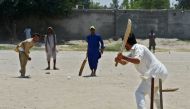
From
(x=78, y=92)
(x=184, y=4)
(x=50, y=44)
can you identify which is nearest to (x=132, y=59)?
(x=78, y=92)

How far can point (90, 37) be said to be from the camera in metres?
21.1

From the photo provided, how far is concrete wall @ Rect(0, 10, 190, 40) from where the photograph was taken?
5497 centimetres

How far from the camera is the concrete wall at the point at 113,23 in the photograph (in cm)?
5497

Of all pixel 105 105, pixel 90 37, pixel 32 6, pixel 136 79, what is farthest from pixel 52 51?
pixel 32 6

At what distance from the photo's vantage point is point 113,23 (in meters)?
55.2

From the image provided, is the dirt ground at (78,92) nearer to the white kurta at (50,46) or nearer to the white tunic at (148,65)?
the white tunic at (148,65)

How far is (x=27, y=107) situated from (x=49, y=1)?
132ft

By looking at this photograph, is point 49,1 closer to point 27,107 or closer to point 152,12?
point 152,12

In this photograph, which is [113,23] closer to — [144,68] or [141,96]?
[144,68]

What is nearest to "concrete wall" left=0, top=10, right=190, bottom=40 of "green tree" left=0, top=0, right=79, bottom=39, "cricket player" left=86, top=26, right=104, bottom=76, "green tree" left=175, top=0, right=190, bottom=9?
"green tree" left=0, top=0, right=79, bottom=39

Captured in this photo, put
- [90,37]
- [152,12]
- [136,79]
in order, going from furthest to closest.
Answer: [152,12] < [90,37] < [136,79]

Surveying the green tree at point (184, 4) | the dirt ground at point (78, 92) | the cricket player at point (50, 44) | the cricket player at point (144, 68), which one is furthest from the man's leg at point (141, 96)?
the green tree at point (184, 4)

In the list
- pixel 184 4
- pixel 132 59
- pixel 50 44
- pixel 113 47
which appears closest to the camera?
pixel 132 59

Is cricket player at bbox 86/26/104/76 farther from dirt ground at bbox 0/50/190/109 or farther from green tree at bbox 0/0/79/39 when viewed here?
green tree at bbox 0/0/79/39
